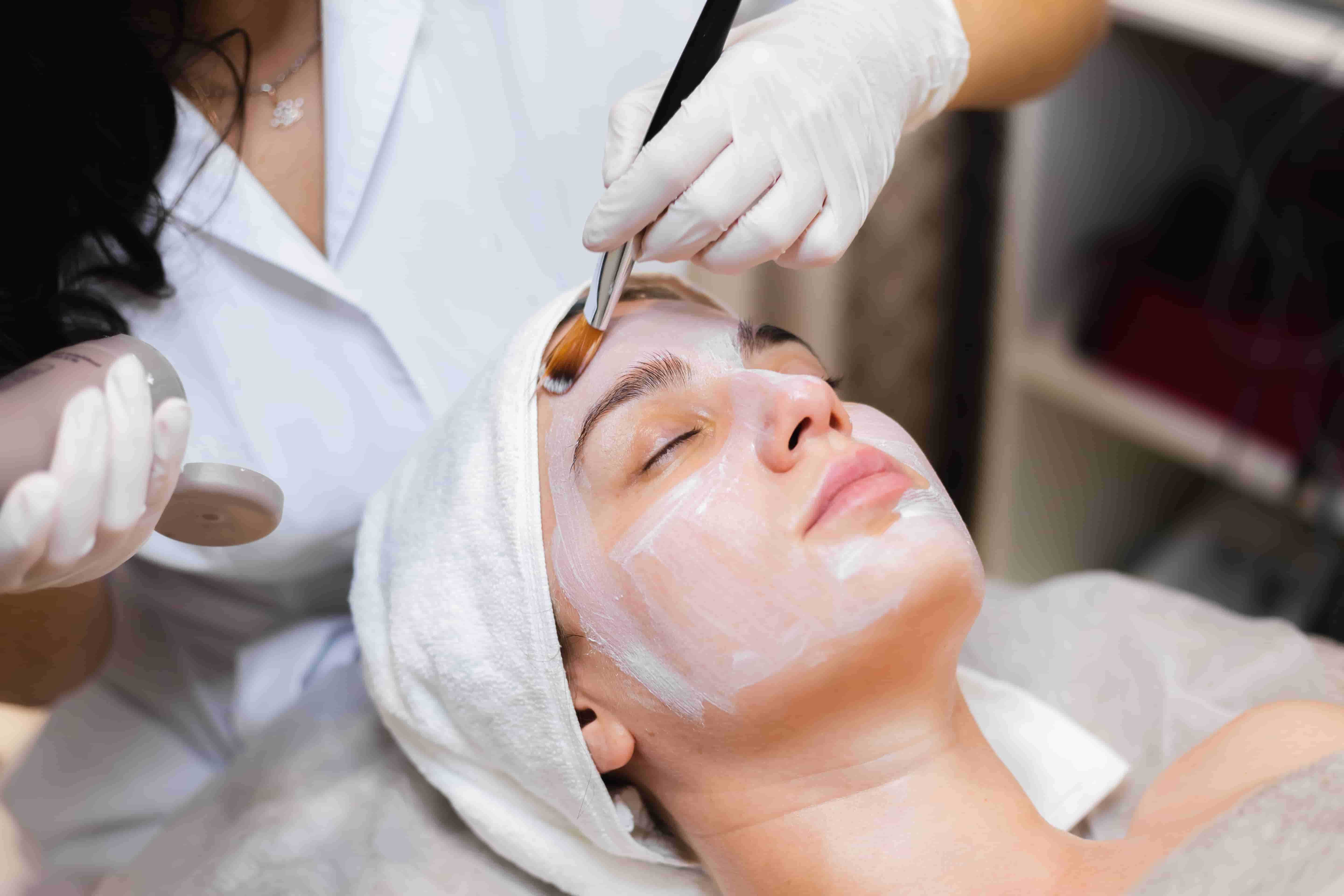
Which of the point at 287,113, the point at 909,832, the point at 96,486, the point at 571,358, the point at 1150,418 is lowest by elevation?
the point at 1150,418

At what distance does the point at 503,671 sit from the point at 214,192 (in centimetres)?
50

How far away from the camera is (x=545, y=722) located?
2.86 ft

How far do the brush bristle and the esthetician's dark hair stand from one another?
34 centimetres

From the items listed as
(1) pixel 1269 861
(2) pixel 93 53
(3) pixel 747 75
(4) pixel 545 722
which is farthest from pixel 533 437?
(1) pixel 1269 861

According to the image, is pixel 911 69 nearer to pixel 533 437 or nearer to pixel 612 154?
pixel 612 154

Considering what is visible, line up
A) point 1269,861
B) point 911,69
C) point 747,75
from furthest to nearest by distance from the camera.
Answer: point 911,69 → point 747,75 → point 1269,861

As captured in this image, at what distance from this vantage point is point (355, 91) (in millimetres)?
964

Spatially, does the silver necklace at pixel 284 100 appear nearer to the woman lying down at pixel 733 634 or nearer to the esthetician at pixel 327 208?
the esthetician at pixel 327 208

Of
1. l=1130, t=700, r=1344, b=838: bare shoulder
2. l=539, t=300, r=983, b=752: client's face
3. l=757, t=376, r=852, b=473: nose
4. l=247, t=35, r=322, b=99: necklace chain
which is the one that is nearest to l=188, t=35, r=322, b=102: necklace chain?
l=247, t=35, r=322, b=99: necklace chain

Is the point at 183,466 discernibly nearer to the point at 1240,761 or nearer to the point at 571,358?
the point at 571,358

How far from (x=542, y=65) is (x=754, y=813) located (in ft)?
2.36

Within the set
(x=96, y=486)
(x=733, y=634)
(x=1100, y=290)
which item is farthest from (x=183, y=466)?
(x=1100, y=290)

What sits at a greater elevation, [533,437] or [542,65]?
[542,65]

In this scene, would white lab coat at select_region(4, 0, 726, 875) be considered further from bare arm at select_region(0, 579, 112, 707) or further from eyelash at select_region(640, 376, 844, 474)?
eyelash at select_region(640, 376, 844, 474)
